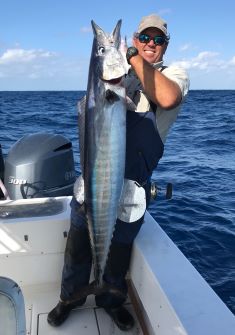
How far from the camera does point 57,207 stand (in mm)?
3252

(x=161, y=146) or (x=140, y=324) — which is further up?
(x=161, y=146)

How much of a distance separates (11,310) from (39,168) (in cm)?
265

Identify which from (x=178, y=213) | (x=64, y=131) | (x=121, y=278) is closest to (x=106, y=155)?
(x=121, y=278)

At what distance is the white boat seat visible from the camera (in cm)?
152

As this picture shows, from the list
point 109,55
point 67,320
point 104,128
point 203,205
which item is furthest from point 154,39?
point 203,205

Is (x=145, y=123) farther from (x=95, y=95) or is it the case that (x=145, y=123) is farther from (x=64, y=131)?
(x=64, y=131)

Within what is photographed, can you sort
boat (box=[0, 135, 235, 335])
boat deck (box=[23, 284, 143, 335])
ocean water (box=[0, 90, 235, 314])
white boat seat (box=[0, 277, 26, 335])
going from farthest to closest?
ocean water (box=[0, 90, 235, 314]), boat deck (box=[23, 284, 143, 335]), boat (box=[0, 135, 235, 335]), white boat seat (box=[0, 277, 26, 335])

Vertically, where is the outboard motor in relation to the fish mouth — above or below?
below

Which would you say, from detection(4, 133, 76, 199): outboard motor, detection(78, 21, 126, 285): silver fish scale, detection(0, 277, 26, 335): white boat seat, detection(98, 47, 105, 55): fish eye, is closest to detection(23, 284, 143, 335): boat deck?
detection(78, 21, 126, 285): silver fish scale

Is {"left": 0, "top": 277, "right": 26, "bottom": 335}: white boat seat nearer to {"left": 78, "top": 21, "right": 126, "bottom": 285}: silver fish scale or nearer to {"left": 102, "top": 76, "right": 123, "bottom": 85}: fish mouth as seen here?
{"left": 78, "top": 21, "right": 126, "bottom": 285}: silver fish scale

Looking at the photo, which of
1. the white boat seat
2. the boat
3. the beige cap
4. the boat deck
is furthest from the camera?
the boat deck

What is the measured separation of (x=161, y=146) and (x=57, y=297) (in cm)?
159

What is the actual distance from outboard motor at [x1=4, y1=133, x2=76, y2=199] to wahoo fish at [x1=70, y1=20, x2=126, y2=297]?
1976mm

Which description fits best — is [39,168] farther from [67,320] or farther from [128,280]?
[67,320]
